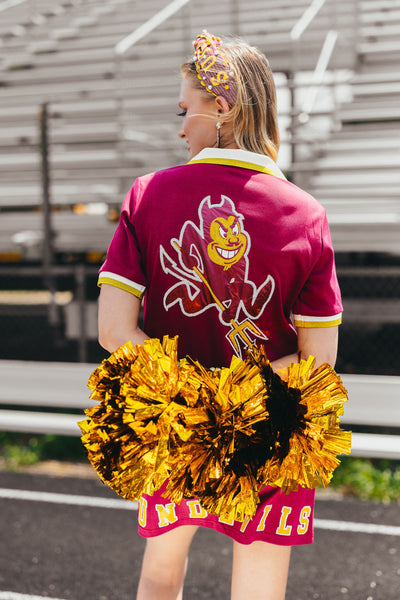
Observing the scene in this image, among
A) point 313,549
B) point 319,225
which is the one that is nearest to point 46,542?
point 313,549

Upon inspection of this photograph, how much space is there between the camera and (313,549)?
3.15 m

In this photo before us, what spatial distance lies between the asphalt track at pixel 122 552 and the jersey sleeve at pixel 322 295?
1.78m

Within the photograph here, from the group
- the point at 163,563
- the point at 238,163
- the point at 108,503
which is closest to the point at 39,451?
the point at 108,503

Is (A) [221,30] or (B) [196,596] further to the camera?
(A) [221,30]

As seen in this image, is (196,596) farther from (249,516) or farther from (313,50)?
(313,50)

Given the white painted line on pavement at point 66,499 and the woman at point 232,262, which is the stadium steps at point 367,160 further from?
the woman at point 232,262

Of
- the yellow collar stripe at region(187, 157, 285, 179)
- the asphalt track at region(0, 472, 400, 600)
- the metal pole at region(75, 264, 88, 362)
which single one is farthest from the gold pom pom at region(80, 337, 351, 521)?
the metal pole at region(75, 264, 88, 362)

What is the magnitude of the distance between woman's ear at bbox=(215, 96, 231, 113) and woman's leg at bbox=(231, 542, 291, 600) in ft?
3.21

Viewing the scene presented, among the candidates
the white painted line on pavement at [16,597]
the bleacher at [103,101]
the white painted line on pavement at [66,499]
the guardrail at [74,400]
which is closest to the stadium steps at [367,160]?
the bleacher at [103,101]

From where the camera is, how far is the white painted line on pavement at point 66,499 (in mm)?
3697

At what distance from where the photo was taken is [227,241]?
4.45 ft

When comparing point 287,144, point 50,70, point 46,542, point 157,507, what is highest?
point 50,70

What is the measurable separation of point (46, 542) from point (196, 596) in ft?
3.01

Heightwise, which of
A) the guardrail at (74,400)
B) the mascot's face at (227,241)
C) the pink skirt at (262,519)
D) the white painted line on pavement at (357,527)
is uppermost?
the mascot's face at (227,241)
